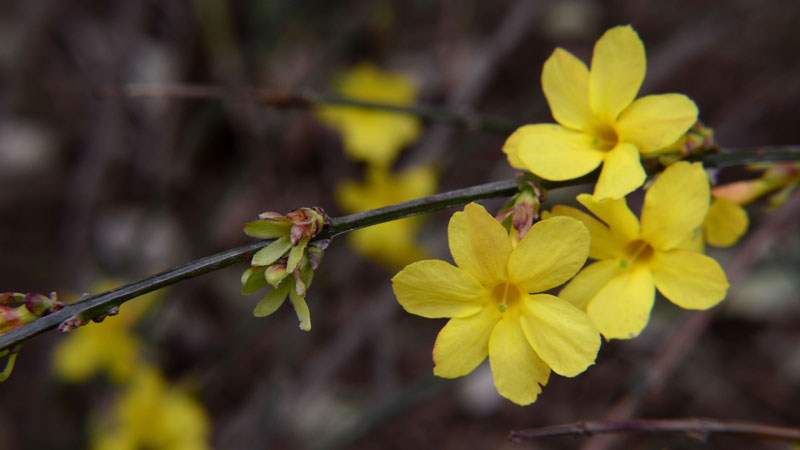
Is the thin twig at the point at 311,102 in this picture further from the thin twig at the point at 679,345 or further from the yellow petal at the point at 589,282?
the thin twig at the point at 679,345

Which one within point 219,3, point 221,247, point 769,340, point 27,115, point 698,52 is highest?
point 27,115

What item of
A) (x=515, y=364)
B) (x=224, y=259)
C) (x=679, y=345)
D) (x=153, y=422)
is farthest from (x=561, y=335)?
(x=153, y=422)

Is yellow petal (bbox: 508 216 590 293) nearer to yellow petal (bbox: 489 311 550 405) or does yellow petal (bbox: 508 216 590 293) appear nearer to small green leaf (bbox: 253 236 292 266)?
yellow petal (bbox: 489 311 550 405)

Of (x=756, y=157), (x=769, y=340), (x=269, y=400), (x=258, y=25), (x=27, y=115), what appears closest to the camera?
(x=756, y=157)

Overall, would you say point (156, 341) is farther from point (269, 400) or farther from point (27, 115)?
point (27, 115)

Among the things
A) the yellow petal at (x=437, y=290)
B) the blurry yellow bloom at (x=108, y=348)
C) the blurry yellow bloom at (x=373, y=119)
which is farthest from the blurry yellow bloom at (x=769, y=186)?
the blurry yellow bloom at (x=108, y=348)

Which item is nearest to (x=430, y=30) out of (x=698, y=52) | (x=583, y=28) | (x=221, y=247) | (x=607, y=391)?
(x=583, y=28)

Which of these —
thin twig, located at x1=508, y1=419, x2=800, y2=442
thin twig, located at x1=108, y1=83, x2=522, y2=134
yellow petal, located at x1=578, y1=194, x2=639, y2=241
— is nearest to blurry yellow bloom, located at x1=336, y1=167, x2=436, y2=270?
thin twig, located at x1=108, y1=83, x2=522, y2=134
